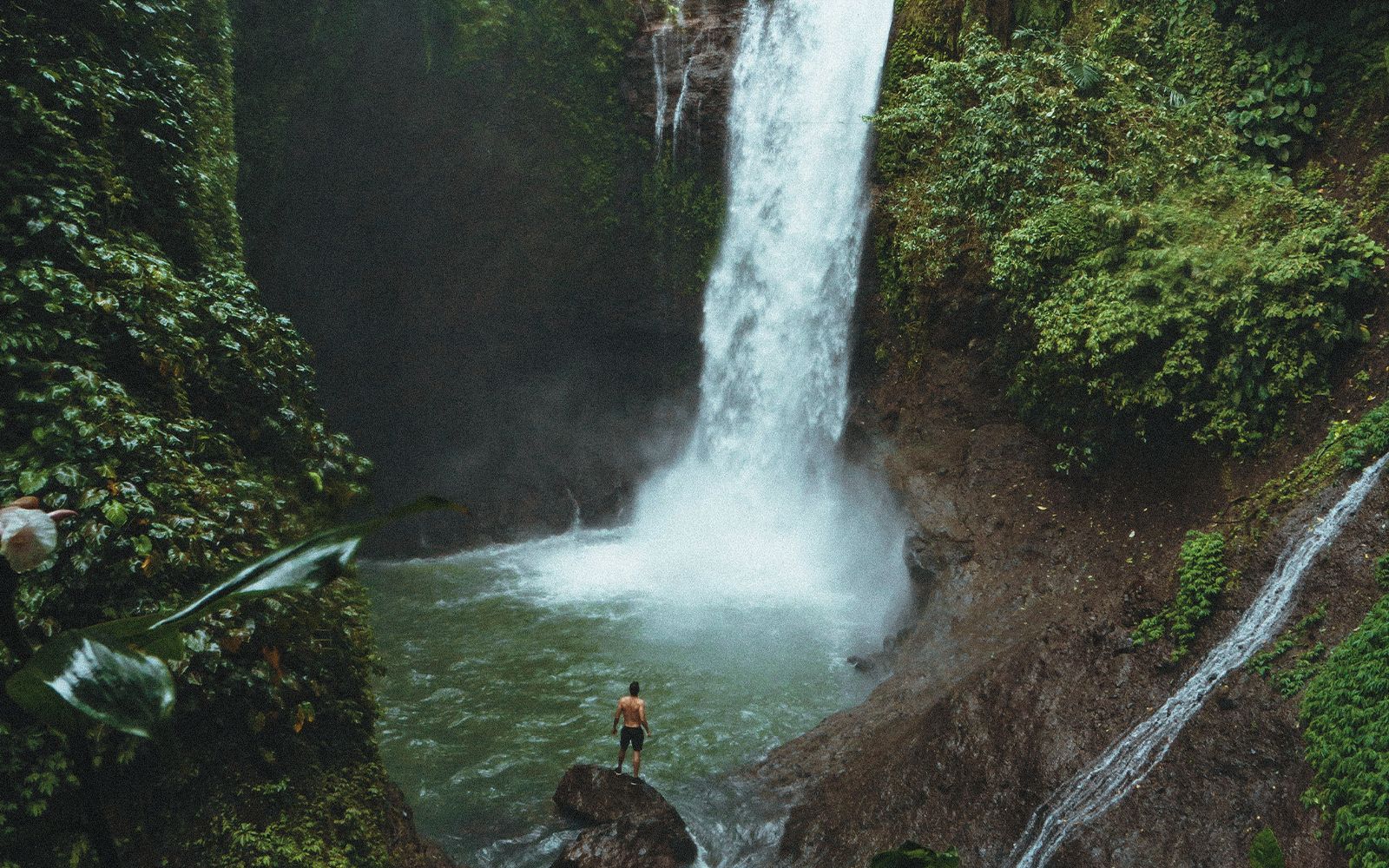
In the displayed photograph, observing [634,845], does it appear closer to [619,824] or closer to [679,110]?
[619,824]

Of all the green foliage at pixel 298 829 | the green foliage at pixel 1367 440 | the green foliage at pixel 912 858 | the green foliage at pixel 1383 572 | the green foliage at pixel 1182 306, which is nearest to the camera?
the green foliage at pixel 912 858

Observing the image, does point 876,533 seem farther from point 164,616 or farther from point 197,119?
point 164,616

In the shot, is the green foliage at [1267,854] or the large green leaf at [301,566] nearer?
the large green leaf at [301,566]

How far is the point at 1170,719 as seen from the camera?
20.5 feet

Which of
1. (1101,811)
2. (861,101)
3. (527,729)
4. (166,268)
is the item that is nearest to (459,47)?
(861,101)

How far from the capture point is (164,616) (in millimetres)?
838

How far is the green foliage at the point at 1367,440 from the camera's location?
631cm

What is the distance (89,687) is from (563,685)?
971 cm

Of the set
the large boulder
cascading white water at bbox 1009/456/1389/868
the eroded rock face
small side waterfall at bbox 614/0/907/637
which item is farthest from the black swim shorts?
the eroded rock face

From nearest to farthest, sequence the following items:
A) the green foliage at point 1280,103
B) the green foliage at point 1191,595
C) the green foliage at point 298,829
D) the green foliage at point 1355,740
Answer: the green foliage at point 298,829
the green foliage at point 1355,740
the green foliage at point 1191,595
the green foliage at point 1280,103

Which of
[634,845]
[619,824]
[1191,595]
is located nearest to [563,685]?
[619,824]

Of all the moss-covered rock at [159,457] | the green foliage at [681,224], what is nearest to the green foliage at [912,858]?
the moss-covered rock at [159,457]

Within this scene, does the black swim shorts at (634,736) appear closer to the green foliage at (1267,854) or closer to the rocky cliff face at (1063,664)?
the rocky cliff face at (1063,664)

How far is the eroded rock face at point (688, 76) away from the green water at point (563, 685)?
7.66m
